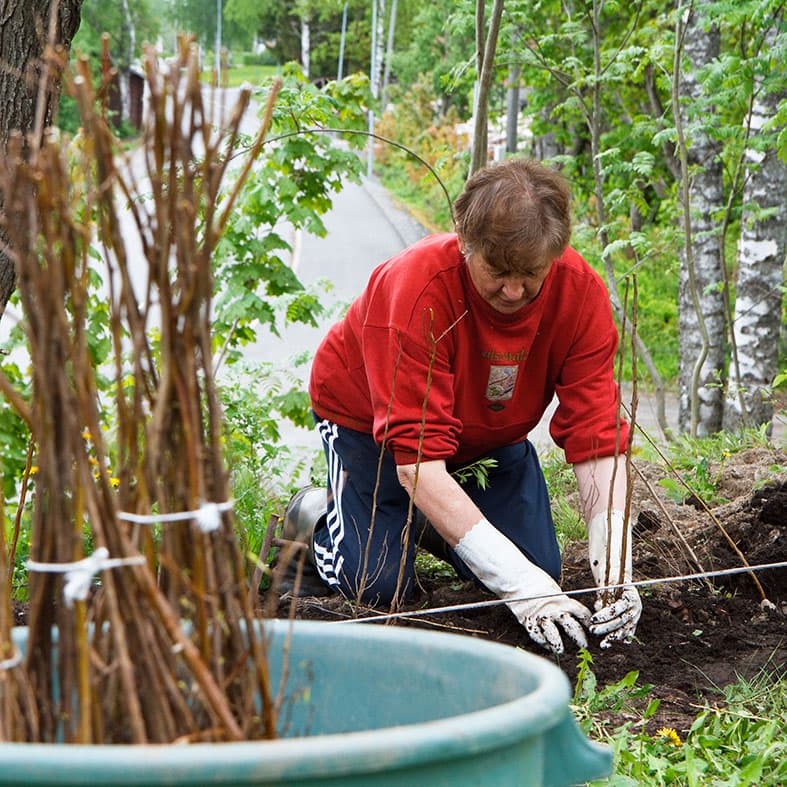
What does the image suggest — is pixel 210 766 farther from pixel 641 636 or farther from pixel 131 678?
pixel 641 636

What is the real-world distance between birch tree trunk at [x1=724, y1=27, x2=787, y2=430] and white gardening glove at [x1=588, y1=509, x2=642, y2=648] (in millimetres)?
3404

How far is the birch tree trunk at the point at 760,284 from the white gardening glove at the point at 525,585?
12.4 ft

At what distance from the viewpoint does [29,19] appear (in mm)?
2889

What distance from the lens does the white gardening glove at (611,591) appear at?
295 centimetres

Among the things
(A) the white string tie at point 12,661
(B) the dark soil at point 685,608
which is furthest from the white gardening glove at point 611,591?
(A) the white string tie at point 12,661

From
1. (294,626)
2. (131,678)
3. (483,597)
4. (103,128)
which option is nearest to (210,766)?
(131,678)

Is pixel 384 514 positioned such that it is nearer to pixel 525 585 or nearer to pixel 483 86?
pixel 525 585

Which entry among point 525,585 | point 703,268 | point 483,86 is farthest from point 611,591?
point 703,268

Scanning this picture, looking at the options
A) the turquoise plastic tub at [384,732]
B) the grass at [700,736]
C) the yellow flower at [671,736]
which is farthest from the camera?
the yellow flower at [671,736]

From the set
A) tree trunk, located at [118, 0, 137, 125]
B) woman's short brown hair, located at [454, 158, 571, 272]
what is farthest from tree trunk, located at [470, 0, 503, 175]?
tree trunk, located at [118, 0, 137, 125]

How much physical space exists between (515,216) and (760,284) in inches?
170

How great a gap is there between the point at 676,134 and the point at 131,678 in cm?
534

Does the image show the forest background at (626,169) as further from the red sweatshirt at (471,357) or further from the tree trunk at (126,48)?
the tree trunk at (126,48)

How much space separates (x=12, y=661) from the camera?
114 centimetres
